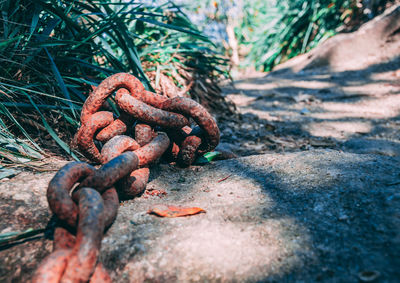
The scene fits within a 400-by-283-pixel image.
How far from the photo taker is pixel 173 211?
1.07 meters

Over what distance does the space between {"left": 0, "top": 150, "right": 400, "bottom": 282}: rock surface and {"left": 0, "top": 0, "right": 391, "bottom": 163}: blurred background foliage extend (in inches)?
19.2

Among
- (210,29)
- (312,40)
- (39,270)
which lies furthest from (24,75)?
(210,29)

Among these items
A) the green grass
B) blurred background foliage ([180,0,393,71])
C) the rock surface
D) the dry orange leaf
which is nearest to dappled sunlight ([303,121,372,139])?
the rock surface

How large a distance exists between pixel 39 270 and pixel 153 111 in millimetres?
738

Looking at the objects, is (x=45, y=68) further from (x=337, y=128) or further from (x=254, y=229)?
(x=337, y=128)

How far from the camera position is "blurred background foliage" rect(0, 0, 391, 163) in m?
1.52

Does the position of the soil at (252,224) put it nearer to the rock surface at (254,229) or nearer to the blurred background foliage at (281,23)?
the rock surface at (254,229)

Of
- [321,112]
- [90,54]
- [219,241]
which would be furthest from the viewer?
[321,112]

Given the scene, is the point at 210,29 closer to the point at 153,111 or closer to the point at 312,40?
the point at 312,40

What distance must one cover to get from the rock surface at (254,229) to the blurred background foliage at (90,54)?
487mm

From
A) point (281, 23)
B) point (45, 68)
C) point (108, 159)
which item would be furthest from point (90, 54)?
point (281, 23)

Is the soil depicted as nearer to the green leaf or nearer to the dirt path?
the green leaf

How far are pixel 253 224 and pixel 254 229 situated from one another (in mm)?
29

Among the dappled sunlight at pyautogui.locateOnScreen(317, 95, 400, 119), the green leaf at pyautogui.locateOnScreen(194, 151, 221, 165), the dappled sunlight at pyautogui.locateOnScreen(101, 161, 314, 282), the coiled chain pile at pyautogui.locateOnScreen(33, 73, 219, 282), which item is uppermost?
the coiled chain pile at pyautogui.locateOnScreen(33, 73, 219, 282)
